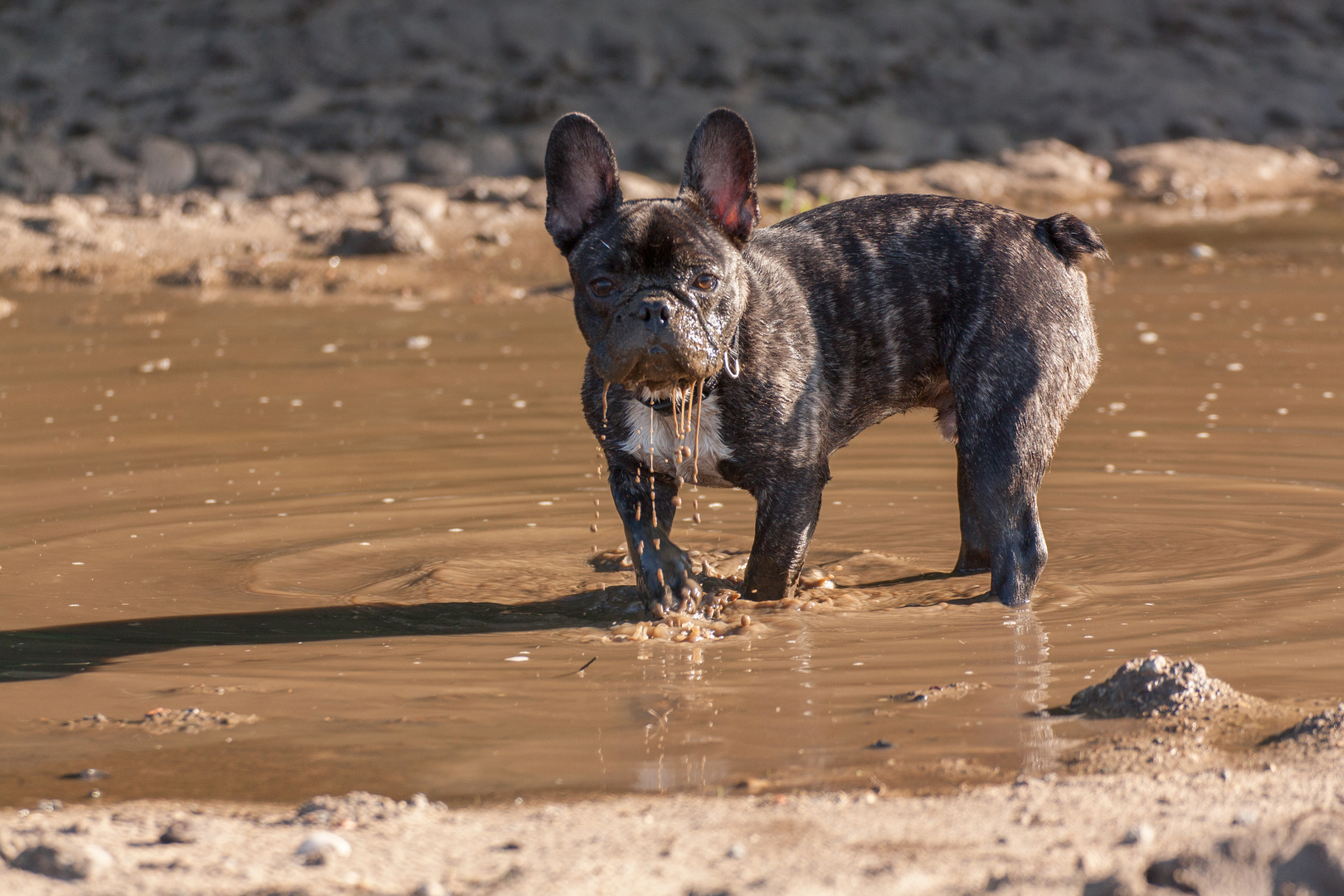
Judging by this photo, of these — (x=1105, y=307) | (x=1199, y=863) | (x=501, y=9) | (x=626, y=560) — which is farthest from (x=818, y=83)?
(x=1199, y=863)

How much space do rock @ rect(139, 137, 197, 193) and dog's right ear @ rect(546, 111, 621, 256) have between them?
11.3 metres

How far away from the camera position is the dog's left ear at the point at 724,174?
5.55 meters

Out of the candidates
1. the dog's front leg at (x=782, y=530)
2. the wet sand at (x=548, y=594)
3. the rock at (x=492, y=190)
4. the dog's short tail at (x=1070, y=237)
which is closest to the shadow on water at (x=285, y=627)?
the wet sand at (x=548, y=594)

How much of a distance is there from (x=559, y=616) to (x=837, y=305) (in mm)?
1562

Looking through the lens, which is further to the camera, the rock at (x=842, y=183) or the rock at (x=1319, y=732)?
the rock at (x=842, y=183)

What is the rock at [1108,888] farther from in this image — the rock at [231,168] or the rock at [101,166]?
the rock at [101,166]

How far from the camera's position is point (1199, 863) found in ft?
10.3

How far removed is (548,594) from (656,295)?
149 cm

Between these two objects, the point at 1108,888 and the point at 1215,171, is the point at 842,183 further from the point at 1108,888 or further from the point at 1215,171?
the point at 1108,888

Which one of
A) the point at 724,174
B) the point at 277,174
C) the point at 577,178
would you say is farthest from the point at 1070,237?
the point at 277,174

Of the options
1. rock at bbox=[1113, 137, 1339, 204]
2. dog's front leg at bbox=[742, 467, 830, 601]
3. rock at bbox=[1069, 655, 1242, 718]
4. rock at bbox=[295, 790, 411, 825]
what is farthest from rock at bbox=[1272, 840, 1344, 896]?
rock at bbox=[1113, 137, 1339, 204]

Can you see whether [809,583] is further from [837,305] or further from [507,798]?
[507,798]

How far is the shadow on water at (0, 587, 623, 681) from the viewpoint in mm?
5344

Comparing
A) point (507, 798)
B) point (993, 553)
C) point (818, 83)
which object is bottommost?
point (507, 798)
